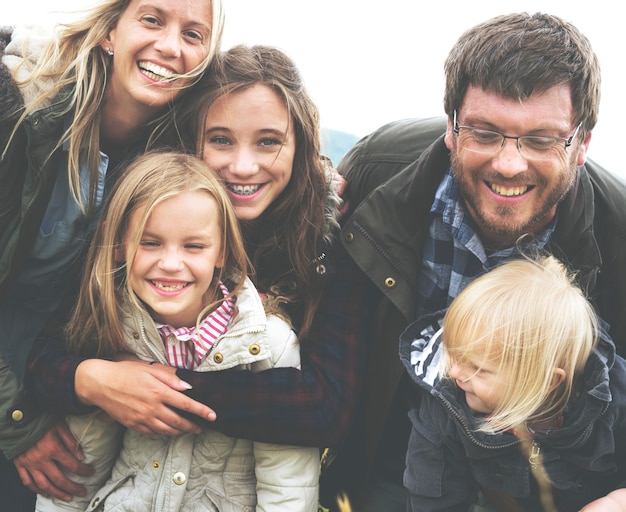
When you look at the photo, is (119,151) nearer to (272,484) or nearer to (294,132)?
(294,132)

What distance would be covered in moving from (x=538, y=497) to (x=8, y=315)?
6.49ft

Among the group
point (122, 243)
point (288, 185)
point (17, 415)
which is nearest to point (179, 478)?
point (17, 415)

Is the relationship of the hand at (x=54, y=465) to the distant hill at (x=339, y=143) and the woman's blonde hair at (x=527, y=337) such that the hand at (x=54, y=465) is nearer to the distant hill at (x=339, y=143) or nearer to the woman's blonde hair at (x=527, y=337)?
the woman's blonde hair at (x=527, y=337)

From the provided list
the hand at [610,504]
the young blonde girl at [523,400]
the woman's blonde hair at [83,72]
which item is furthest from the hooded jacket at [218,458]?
the hand at [610,504]

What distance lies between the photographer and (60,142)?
2416 millimetres

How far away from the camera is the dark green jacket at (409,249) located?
2.57 meters

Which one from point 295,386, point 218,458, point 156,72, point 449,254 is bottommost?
point 218,458

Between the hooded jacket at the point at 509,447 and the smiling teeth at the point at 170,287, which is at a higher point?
the smiling teeth at the point at 170,287

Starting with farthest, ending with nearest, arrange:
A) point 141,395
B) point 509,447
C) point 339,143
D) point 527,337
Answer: point 339,143, point 141,395, point 509,447, point 527,337

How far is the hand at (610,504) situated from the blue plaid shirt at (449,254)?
875 mm

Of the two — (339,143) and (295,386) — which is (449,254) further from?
(339,143)

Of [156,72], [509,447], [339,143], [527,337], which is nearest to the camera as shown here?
[527,337]

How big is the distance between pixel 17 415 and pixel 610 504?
2047mm

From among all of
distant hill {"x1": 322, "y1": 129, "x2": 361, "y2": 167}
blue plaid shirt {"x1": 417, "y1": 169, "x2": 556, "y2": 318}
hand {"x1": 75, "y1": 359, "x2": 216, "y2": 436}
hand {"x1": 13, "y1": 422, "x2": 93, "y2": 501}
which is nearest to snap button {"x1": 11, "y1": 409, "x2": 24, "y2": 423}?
hand {"x1": 13, "y1": 422, "x2": 93, "y2": 501}
